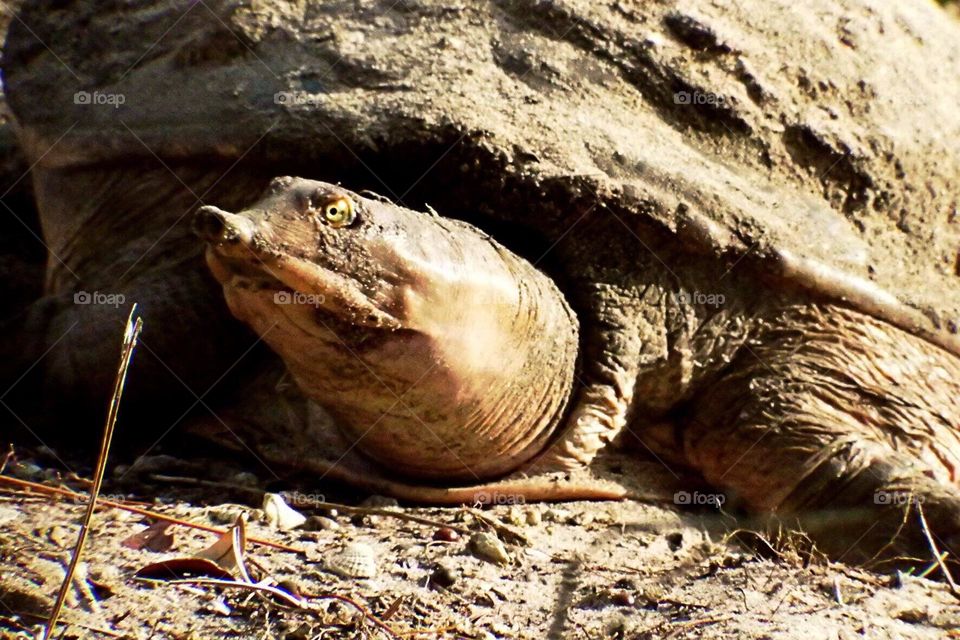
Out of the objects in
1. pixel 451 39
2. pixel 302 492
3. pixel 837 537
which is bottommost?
pixel 302 492

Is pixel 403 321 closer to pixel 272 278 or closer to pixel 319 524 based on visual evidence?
pixel 272 278

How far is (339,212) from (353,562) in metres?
0.78

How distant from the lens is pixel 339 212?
247 centimetres

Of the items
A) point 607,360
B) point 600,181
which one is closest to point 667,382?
point 607,360

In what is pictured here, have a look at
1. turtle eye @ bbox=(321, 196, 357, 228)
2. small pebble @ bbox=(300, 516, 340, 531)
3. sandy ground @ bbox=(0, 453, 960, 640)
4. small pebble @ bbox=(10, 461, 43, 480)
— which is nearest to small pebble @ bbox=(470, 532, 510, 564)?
sandy ground @ bbox=(0, 453, 960, 640)

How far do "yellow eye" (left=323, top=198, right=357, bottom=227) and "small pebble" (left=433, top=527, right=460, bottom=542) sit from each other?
32.3 inches

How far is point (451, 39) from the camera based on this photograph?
3455 millimetres

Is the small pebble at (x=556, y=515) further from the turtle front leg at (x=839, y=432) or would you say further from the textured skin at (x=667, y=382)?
the turtle front leg at (x=839, y=432)

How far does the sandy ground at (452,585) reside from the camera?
208cm

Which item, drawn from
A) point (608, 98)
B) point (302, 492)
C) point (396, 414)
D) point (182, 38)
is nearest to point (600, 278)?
point (608, 98)

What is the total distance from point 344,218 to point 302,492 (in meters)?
0.99

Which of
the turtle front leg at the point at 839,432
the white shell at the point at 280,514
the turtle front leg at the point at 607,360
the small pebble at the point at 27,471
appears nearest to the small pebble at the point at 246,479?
the white shell at the point at 280,514

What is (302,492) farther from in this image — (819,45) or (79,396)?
(819,45)

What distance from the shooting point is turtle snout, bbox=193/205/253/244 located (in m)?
2.27
